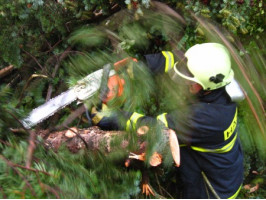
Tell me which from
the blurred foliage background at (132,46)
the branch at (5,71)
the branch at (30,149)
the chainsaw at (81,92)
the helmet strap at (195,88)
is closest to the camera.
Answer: the branch at (30,149)

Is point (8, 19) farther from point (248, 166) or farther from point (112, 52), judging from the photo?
point (248, 166)

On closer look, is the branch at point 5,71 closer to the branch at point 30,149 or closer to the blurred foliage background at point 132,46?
the blurred foliage background at point 132,46

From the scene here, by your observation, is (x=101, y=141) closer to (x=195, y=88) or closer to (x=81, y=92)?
(x=81, y=92)

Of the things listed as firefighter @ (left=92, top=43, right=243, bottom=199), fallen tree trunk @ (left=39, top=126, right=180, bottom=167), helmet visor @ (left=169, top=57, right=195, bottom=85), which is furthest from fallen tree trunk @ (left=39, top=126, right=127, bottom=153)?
helmet visor @ (left=169, top=57, right=195, bottom=85)

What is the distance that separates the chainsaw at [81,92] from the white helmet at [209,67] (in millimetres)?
451

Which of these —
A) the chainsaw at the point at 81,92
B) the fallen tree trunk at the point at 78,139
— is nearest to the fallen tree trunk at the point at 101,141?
the fallen tree trunk at the point at 78,139

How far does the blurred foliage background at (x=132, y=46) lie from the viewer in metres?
2.08

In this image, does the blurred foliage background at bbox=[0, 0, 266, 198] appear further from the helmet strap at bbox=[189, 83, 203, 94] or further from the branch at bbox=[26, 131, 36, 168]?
the branch at bbox=[26, 131, 36, 168]

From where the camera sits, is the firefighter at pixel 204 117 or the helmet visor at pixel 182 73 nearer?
the firefighter at pixel 204 117

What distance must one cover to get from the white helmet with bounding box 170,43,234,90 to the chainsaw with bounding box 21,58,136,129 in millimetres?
451

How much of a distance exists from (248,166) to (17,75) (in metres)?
2.25

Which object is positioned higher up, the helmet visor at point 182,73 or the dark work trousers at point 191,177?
the helmet visor at point 182,73

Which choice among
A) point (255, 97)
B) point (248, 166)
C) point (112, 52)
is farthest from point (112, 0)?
point (248, 166)

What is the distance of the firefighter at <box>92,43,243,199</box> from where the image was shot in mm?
1781
